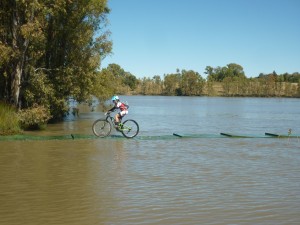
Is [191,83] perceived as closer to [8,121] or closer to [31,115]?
[31,115]

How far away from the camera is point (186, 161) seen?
12.0 m

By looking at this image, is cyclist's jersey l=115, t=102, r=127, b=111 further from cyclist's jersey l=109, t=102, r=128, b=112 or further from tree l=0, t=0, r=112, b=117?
tree l=0, t=0, r=112, b=117

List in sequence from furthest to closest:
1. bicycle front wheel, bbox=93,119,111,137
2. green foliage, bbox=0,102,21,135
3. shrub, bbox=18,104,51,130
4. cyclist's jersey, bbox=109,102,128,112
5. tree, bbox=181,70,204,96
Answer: tree, bbox=181,70,204,96 < shrub, bbox=18,104,51,130 < bicycle front wheel, bbox=93,119,111,137 < green foliage, bbox=0,102,21,135 < cyclist's jersey, bbox=109,102,128,112

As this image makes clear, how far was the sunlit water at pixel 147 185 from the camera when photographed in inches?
263

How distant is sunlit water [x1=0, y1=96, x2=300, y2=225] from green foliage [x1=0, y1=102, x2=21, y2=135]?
119 inches

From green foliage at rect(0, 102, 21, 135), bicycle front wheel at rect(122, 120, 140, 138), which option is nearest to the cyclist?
bicycle front wheel at rect(122, 120, 140, 138)

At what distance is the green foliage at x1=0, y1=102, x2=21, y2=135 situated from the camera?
57.9 feet

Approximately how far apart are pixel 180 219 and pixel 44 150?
8348 mm

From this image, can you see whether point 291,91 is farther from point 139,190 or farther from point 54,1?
point 139,190

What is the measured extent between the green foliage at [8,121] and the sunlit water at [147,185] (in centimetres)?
302

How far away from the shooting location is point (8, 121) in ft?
59.0

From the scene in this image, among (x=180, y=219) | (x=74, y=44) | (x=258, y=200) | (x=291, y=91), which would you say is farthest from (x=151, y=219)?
(x=291, y=91)

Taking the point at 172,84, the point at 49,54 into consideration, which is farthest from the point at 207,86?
the point at 49,54

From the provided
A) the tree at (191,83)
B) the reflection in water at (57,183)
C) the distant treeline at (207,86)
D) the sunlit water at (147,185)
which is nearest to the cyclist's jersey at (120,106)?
the sunlit water at (147,185)
